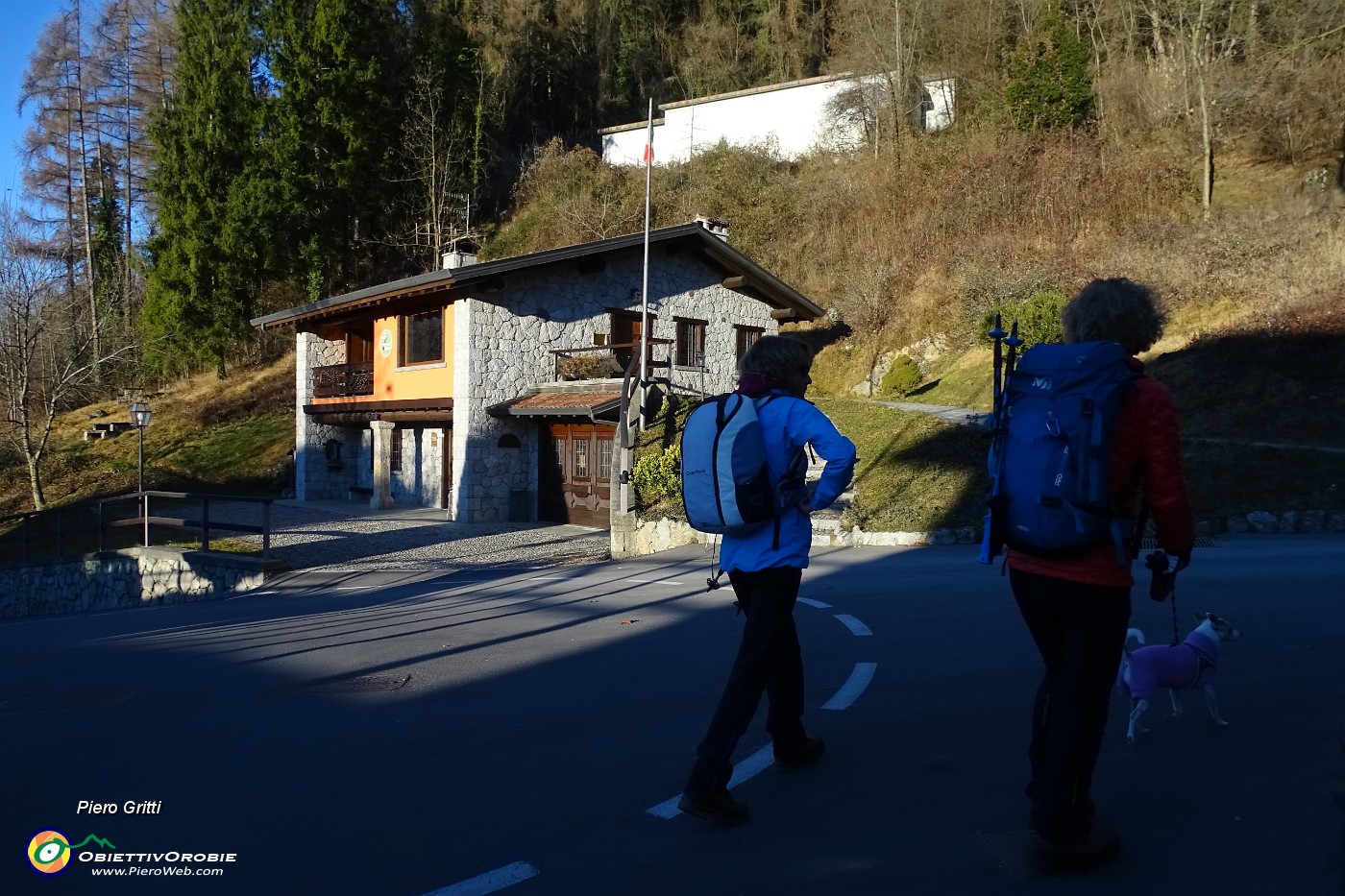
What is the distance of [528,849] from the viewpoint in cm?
359

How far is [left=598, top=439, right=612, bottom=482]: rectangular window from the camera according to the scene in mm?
20391

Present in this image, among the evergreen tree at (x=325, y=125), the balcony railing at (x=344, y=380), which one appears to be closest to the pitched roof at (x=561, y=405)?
the balcony railing at (x=344, y=380)

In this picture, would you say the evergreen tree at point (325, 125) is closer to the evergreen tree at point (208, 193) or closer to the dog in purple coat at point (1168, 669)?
the evergreen tree at point (208, 193)

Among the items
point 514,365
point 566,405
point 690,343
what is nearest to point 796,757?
point 566,405

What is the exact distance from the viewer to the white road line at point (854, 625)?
23.2ft

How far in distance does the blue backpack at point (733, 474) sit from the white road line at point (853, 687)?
1.84 metres

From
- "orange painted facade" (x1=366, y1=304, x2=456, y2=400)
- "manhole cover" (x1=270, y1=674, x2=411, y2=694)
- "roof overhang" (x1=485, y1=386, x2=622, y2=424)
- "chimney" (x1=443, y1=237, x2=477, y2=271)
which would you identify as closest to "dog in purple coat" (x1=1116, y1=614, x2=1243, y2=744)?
"manhole cover" (x1=270, y1=674, x2=411, y2=694)

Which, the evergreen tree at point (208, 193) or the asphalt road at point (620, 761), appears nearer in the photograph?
the asphalt road at point (620, 761)

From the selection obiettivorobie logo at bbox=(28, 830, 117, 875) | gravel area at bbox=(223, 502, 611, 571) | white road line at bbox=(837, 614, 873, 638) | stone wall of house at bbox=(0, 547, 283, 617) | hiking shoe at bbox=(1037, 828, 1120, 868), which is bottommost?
stone wall of house at bbox=(0, 547, 283, 617)

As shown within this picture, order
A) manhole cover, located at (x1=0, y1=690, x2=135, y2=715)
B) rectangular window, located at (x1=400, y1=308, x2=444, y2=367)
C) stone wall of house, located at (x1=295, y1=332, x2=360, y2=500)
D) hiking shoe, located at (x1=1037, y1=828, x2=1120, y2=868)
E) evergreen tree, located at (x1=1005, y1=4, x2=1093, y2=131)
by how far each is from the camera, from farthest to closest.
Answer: evergreen tree, located at (x1=1005, y1=4, x2=1093, y2=131)
stone wall of house, located at (x1=295, y1=332, x2=360, y2=500)
rectangular window, located at (x1=400, y1=308, x2=444, y2=367)
manhole cover, located at (x1=0, y1=690, x2=135, y2=715)
hiking shoe, located at (x1=1037, y1=828, x2=1120, y2=868)

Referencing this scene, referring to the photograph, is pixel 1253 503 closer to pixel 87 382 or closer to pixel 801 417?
pixel 801 417

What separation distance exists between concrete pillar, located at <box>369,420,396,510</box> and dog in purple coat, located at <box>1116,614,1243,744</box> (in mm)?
21393

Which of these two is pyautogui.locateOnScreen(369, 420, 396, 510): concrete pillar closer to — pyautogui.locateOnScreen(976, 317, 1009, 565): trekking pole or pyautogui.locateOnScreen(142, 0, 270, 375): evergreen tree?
pyautogui.locateOnScreen(142, 0, 270, 375): evergreen tree

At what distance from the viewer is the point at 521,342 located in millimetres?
21531
